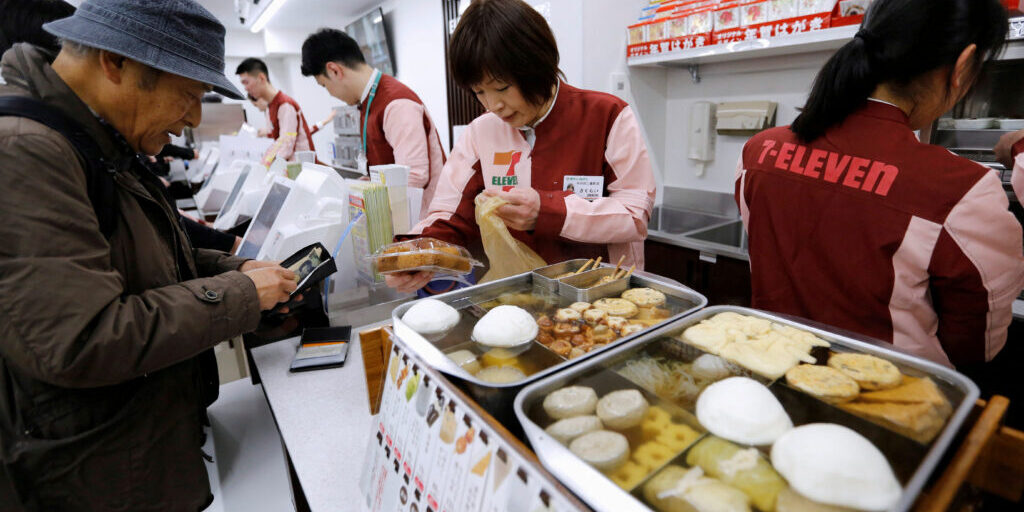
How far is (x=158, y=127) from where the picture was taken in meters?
1.14

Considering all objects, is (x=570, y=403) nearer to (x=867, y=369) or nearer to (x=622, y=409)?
(x=622, y=409)

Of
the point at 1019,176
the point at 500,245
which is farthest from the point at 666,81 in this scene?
the point at 500,245

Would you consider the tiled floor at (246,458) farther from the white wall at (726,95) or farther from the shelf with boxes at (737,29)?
the white wall at (726,95)

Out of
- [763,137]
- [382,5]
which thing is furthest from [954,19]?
[382,5]

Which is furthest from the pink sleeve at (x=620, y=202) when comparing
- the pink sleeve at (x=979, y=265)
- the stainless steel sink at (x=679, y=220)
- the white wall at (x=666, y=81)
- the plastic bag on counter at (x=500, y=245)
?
the stainless steel sink at (x=679, y=220)

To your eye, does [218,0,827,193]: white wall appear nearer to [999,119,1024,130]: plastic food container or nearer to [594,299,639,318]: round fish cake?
[999,119,1024,130]: plastic food container

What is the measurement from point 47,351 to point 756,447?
115cm

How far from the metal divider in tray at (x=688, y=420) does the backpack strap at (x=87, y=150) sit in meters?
0.91

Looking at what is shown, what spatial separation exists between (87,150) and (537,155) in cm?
118

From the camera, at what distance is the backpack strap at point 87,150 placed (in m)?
0.91

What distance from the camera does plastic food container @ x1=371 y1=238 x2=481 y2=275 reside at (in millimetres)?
1440

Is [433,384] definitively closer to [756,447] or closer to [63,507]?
[756,447]

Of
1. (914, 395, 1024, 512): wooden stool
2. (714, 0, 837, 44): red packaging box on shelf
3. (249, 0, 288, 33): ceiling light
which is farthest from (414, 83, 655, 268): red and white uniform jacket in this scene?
(249, 0, 288, 33): ceiling light

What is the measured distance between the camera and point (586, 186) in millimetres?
1664
